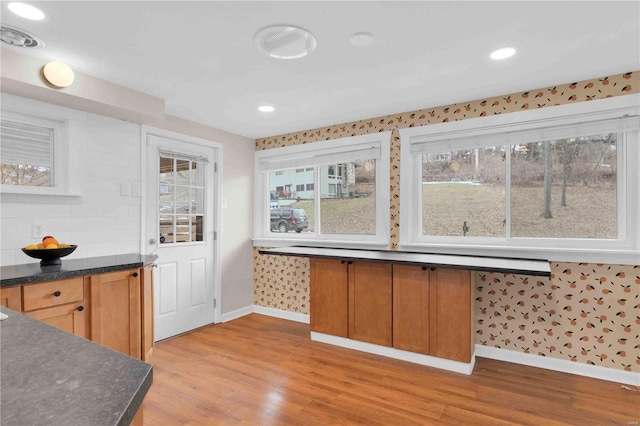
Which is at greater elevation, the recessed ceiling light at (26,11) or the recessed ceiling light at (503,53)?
the recessed ceiling light at (26,11)

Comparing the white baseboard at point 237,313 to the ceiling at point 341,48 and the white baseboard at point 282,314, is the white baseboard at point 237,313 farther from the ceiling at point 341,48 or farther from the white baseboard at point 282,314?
the ceiling at point 341,48

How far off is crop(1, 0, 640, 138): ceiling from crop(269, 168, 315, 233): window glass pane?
4.19 feet

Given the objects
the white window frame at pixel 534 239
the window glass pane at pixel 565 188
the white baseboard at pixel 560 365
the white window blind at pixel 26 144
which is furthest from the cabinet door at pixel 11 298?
the window glass pane at pixel 565 188

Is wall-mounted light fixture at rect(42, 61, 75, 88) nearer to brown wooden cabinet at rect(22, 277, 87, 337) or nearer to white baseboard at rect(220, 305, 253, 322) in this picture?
brown wooden cabinet at rect(22, 277, 87, 337)

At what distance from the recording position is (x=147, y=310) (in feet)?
9.21

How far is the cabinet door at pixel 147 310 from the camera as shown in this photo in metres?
2.74

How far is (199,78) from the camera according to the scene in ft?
8.77

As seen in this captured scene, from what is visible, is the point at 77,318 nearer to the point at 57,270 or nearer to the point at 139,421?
the point at 57,270

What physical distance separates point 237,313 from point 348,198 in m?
1.99

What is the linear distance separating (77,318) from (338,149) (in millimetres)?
2864

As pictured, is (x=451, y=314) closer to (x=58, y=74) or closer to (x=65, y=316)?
(x=65, y=316)

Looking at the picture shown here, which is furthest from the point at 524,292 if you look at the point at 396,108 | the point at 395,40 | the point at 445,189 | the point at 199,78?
Answer: the point at 199,78

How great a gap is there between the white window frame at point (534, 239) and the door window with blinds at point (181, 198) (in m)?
2.25

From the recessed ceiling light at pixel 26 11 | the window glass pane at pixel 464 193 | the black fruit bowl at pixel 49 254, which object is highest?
the recessed ceiling light at pixel 26 11
